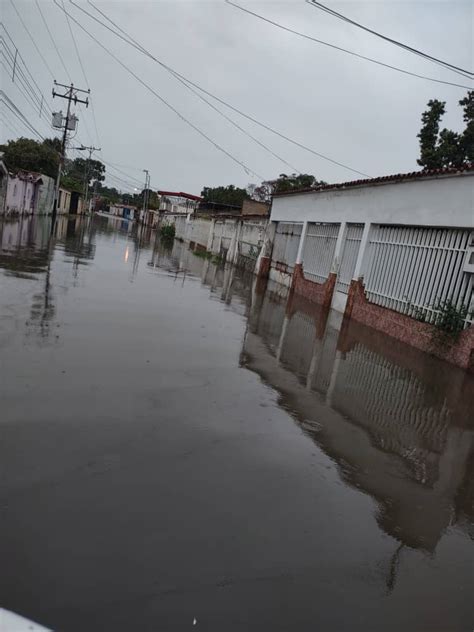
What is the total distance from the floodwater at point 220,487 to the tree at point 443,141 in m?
22.6

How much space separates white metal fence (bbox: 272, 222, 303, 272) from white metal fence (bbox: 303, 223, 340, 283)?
136 cm

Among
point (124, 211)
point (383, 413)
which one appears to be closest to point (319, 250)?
point (383, 413)

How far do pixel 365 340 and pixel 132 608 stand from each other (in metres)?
9.34

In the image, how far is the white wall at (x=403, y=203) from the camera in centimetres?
1055

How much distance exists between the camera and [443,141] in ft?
90.0

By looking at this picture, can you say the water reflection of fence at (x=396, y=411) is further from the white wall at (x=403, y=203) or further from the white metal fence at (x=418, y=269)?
the white wall at (x=403, y=203)

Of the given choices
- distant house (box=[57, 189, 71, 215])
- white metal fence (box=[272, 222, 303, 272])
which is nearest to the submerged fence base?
white metal fence (box=[272, 222, 303, 272])

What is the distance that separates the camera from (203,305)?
12.1 m

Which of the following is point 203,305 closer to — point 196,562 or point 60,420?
point 60,420

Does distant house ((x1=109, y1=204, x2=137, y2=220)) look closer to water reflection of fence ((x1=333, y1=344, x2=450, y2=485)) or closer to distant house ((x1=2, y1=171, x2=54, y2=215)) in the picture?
distant house ((x1=2, y1=171, x2=54, y2=215))

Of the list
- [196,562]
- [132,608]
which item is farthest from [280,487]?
[132,608]

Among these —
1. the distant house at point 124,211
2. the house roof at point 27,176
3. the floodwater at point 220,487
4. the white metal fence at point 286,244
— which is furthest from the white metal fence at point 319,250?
the distant house at point 124,211

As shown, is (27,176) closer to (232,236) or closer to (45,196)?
(45,196)

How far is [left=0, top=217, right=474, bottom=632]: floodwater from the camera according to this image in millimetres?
2615
